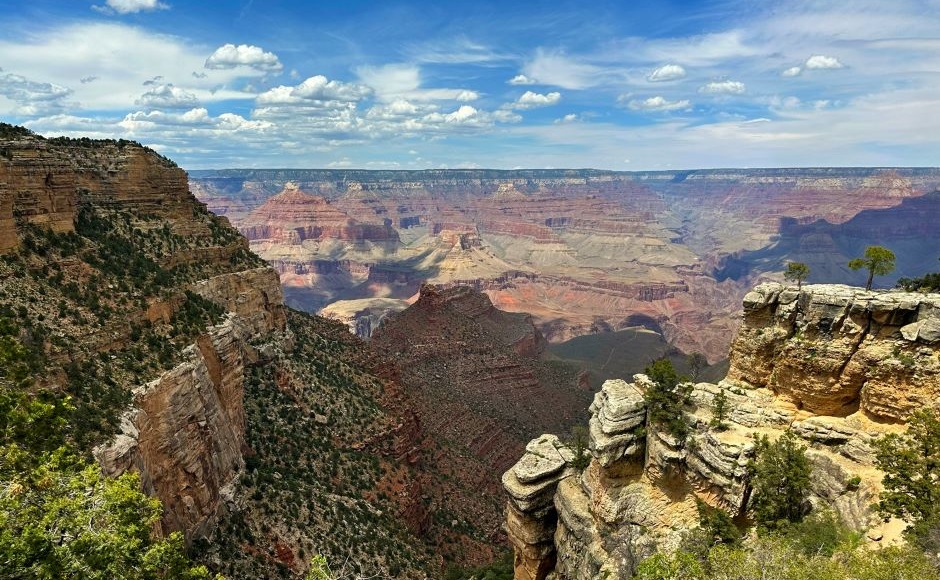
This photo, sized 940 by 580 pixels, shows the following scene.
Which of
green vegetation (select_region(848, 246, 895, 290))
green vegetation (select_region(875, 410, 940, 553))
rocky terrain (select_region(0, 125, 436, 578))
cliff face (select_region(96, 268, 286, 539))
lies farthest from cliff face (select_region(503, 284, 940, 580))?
cliff face (select_region(96, 268, 286, 539))

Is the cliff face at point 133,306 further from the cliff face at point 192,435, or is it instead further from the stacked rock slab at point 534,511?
the stacked rock slab at point 534,511

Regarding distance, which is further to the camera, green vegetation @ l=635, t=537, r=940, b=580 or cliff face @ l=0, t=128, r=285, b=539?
cliff face @ l=0, t=128, r=285, b=539

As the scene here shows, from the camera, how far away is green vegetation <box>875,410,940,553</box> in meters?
19.7

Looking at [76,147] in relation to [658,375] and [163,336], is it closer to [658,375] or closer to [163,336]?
[163,336]

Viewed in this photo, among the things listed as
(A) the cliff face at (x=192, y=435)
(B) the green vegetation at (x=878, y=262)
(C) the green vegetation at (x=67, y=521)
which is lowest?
(A) the cliff face at (x=192, y=435)

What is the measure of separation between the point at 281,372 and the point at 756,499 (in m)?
39.5

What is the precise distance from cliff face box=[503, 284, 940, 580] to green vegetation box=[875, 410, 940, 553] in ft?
3.17

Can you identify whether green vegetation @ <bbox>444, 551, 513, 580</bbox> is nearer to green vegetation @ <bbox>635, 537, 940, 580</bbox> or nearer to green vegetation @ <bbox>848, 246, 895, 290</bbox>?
green vegetation @ <bbox>635, 537, 940, 580</bbox>

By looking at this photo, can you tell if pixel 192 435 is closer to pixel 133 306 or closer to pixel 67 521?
→ pixel 133 306

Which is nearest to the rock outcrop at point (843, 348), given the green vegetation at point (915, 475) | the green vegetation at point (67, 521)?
the green vegetation at point (915, 475)

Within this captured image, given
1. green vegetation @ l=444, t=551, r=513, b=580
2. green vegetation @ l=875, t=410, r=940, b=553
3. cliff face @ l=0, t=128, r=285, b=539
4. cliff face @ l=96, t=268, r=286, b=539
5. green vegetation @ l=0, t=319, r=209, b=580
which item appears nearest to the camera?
green vegetation @ l=0, t=319, r=209, b=580

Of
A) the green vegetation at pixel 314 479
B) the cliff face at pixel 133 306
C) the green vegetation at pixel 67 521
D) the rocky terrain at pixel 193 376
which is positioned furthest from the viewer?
the green vegetation at pixel 314 479

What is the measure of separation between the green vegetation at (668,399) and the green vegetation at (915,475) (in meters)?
8.26

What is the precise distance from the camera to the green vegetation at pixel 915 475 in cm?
1966
